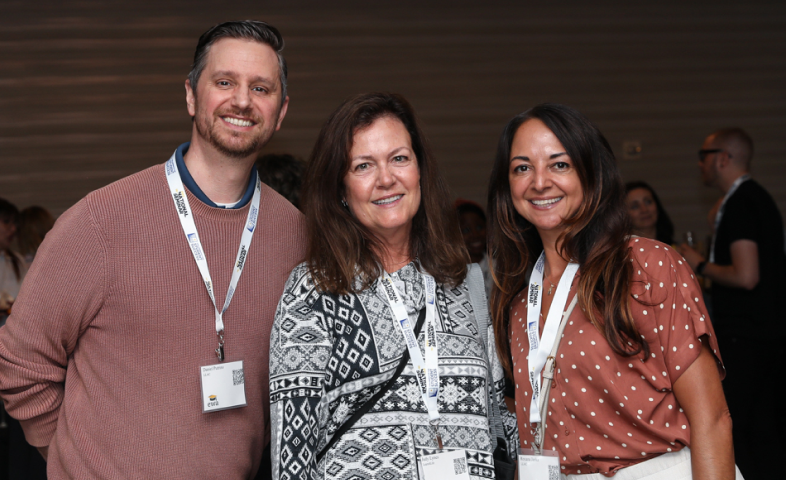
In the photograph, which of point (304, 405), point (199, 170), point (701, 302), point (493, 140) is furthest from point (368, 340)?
point (493, 140)

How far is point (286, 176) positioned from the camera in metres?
2.98

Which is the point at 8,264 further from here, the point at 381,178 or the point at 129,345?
the point at 381,178

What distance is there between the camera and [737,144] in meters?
4.55

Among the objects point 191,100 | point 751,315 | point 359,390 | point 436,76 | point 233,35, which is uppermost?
point 436,76

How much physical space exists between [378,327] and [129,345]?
715 mm

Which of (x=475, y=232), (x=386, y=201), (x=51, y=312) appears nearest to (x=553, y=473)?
(x=386, y=201)

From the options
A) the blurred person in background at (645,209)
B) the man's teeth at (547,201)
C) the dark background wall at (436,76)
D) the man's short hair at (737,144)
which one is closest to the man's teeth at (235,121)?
the man's teeth at (547,201)

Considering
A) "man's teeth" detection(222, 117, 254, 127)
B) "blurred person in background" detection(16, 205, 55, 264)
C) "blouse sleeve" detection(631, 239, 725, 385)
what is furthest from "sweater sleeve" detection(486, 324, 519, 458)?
"blurred person in background" detection(16, 205, 55, 264)

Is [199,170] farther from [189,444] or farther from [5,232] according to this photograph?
[5,232]

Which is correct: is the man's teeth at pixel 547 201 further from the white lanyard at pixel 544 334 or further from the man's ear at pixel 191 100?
the man's ear at pixel 191 100

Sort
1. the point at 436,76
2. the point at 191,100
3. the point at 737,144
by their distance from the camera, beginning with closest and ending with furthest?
the point at 191,100
the point at 737,144
the point at 436,76

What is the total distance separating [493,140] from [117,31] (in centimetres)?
360

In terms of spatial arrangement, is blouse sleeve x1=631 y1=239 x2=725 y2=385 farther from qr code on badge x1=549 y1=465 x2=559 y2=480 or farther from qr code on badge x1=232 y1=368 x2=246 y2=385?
qr code on badge x1=232 y1=368 x2=246 y2=385

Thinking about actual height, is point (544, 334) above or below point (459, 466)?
above
